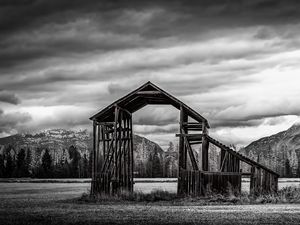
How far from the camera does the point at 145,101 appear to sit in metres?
37.8

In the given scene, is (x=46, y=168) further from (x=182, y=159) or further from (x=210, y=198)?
(x=210, y=198)

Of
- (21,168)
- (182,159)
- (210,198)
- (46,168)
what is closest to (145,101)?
(182,159)

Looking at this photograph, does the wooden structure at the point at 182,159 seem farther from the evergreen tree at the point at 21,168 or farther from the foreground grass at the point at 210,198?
the evergreen tree at the point at 21,168

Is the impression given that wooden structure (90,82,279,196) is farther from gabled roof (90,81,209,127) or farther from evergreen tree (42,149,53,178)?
evergreen tree (42,149,53,178)

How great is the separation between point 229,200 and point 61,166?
5058 inches

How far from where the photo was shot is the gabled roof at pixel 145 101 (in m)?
34.6

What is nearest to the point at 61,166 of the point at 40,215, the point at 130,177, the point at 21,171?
the point at 21,171

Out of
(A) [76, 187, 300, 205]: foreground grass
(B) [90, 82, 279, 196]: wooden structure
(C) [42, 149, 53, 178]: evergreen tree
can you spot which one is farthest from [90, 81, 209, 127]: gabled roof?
(C) [42, 149, 53, 178]: evergreen tree

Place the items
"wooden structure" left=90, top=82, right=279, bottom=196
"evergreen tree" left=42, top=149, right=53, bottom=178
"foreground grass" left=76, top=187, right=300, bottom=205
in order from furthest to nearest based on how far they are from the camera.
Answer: "evergreen tree" left=42, top=149, right=53, bottom=178 → "wooden structure" left=90, top=82, right=279, bottom=196 → "foreground grass" left=76, top=187, right=300, bottom=205

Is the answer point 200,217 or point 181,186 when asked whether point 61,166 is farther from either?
point 200,217

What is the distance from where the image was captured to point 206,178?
110 feet

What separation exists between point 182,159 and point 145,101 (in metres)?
5.62

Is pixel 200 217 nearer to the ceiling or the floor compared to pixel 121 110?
nearer to the floor

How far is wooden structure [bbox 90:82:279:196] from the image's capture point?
33.5 metres
